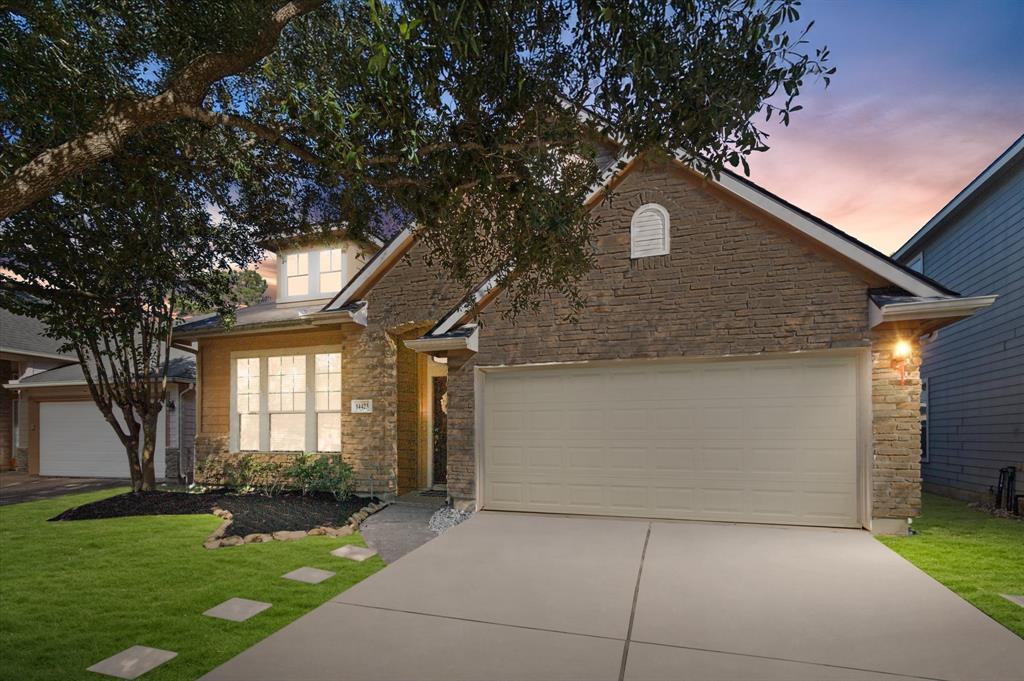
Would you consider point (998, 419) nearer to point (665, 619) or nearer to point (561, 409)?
A: point (561, 409)

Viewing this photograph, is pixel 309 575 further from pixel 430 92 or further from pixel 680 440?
pixel 680 440

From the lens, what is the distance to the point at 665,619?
15.3 ft

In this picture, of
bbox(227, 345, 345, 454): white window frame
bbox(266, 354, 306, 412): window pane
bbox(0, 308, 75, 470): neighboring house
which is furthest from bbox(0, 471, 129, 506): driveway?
bbox(266, 354, 306, 412): window pane

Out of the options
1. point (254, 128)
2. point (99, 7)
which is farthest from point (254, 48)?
point (99, 7)

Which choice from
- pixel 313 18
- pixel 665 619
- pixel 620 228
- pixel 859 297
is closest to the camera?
pixel 665 619

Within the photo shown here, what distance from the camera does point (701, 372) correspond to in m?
8.43

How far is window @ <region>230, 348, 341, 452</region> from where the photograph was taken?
1167 cm

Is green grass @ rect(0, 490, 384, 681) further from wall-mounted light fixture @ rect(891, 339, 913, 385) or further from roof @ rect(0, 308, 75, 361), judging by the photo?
roof @ rect(0, 308, 75, 361)

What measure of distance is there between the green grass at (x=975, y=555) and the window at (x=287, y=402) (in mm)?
9623

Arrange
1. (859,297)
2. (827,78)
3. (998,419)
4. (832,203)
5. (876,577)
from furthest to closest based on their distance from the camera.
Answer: (832,203) < (998,419) < (859,297) < (876,577) < (827,78)

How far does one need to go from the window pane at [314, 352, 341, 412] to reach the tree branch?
751 centimetres

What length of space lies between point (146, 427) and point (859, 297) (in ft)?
42.5

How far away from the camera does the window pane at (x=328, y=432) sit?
38.0ft

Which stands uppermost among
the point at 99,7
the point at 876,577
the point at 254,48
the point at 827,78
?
the point at 99,7
